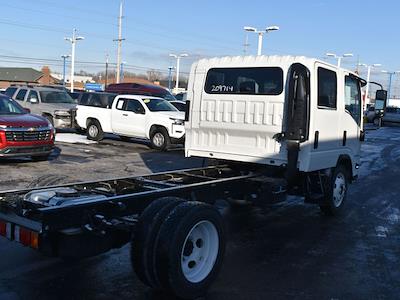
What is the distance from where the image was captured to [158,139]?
17.6m

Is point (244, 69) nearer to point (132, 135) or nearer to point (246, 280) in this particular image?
point (246, 280)

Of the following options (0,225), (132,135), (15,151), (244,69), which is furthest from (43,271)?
(132,135)

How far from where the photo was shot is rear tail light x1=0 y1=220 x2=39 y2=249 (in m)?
4.04

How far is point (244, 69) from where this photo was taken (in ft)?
25.5

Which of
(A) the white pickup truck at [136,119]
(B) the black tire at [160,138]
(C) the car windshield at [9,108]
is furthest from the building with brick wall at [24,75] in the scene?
(C) the car windshield at [9,108]

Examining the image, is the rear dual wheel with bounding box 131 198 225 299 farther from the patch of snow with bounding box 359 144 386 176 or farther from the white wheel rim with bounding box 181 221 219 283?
the patch of snow with bounding box 359 144 386 176

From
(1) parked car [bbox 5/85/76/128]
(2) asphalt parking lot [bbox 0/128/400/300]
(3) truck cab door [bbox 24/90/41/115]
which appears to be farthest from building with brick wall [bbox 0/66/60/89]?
(2) asphalt parking lot [bbox 0/128/400/300]

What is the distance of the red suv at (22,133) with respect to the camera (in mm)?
11664

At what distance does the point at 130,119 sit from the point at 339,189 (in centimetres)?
1112

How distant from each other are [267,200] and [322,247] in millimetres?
973

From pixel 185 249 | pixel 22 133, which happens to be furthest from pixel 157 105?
pixel 185 249

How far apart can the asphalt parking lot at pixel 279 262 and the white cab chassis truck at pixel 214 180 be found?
1.40 ft

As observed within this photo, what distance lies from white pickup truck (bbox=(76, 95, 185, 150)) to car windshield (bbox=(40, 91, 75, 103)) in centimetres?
140

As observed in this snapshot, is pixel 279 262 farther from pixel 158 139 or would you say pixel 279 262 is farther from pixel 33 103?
pixel 33 103
